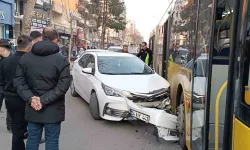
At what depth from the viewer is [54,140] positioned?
375cm

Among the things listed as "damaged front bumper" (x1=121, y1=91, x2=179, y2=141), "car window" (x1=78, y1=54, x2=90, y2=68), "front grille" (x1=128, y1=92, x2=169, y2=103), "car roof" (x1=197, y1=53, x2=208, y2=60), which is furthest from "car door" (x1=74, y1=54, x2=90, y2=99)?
"car roof" (x1=197, y1=53, x2=208, y2=60)

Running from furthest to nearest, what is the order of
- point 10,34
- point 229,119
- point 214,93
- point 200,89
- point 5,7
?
point 10,34 → point 5,7 → point 200,89 → point 214,93 → point 229,119

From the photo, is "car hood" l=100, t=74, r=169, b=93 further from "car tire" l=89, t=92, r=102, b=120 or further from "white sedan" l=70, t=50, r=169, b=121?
"car tire" l=89, t=92, r=102, b=120

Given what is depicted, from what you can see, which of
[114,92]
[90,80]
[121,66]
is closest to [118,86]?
[114,92]

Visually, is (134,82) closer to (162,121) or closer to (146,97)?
(146,97)

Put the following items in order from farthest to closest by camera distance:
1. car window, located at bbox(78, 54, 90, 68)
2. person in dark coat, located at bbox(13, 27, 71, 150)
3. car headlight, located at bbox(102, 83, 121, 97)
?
car window, located at bbox(78, 54, 90, 68)
car headlight, located at bbox(102, 83, 121, 97)
person in dark coat, located at bbox(13, 27, 71, 150)

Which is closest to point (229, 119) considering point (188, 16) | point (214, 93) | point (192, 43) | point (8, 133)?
point (214, 93)

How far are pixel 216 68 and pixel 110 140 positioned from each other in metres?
2.89

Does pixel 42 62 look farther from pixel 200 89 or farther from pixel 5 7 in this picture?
pixel 5 7

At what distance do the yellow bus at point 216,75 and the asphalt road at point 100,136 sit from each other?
2.34 feet

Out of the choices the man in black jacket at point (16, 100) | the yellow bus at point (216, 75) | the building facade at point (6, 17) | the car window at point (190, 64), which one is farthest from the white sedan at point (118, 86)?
the building facade at point (6, 17)

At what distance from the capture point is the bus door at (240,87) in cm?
222

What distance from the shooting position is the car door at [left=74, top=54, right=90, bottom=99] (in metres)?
8.69

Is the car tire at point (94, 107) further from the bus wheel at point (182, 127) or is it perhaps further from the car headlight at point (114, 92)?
the bus wheel at point (182, 127)
